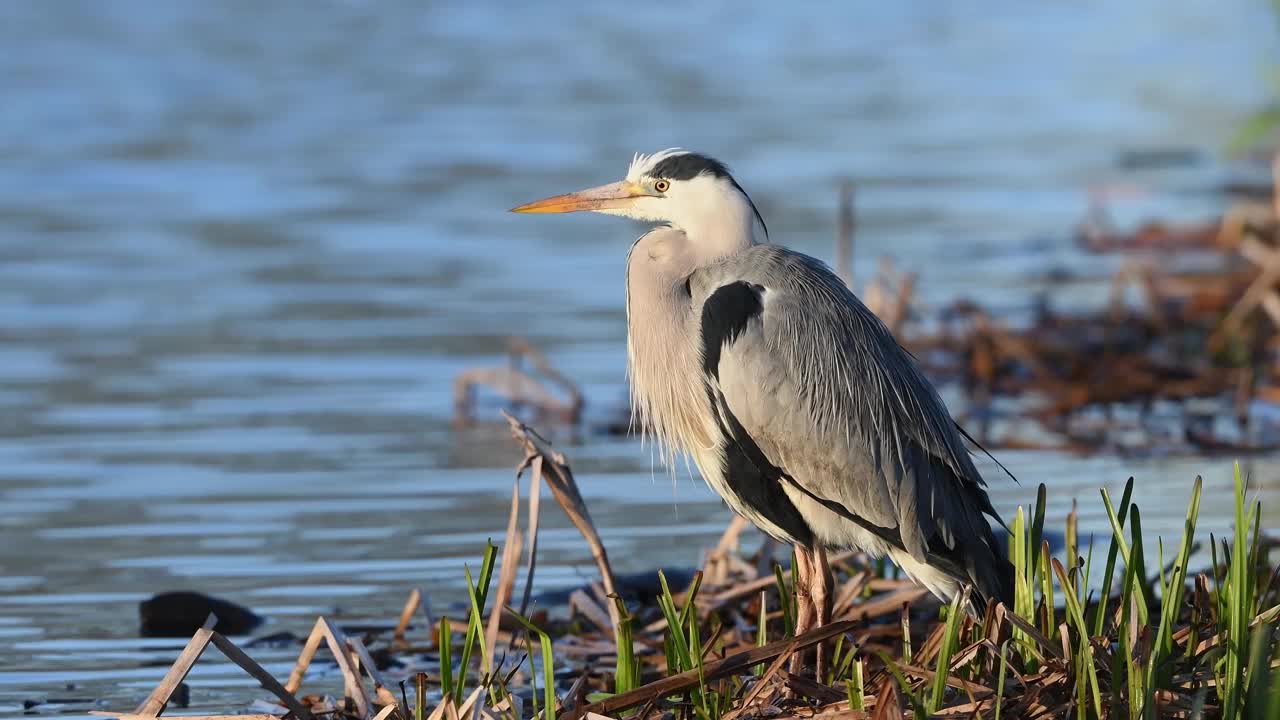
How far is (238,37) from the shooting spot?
81.7ft

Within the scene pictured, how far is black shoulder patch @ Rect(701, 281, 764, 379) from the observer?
5.73 m

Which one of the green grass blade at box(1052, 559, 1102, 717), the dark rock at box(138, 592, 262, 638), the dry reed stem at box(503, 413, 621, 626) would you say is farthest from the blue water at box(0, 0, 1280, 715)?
the green grass blade at box(1052, 559, 1102, 717)

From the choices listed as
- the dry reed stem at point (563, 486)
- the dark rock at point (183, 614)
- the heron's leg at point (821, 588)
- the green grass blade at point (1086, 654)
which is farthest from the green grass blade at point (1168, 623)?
the dark rock at point (183, 614)

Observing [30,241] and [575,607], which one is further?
[30,241]

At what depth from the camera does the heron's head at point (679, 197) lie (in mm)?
5910

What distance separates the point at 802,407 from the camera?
18.8 feet

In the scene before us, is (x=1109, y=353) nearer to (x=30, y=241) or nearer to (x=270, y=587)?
(x=270, y=587)

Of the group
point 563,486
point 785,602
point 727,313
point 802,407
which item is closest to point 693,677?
point 785,602

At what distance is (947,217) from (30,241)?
6415 mm

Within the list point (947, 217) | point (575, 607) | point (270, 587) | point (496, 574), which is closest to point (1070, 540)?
point (575, 607)

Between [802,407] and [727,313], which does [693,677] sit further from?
[727,313]

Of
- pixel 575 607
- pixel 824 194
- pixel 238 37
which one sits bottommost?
pixel 575 607

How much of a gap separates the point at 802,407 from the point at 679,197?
0.74 meters

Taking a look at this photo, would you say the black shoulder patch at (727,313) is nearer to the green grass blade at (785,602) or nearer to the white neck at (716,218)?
the white neck at (716,218)
